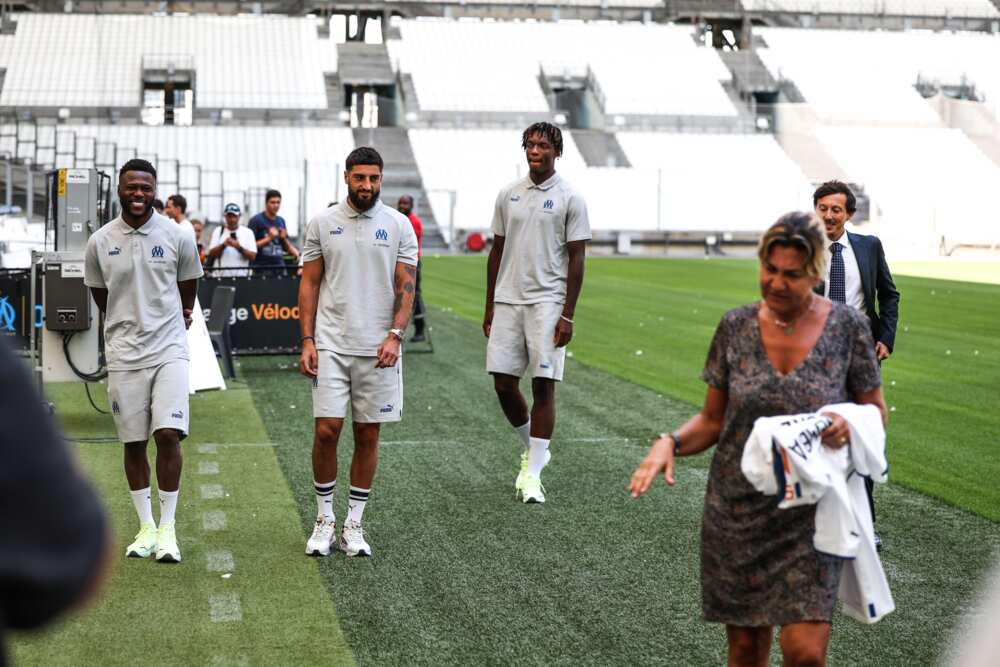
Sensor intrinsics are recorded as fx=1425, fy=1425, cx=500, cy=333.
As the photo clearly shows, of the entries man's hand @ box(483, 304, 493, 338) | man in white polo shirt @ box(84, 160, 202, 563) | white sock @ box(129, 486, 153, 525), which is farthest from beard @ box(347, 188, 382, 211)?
white sock @ box(129, 486, 153, 525)

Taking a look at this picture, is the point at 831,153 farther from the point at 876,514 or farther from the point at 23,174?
the point at 876,514

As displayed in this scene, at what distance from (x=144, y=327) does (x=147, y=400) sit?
368mm

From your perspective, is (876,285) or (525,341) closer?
(876,285)

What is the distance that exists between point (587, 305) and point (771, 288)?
1999cm

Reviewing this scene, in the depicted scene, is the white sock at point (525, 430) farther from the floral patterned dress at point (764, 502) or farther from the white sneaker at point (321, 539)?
the floral patterned dress at point (764, 502)

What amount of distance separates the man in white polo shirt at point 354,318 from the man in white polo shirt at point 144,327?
661mm

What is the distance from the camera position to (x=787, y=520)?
4039mm

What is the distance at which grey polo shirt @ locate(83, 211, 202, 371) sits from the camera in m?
7.04

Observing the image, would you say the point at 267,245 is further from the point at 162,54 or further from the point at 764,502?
the point at 162,54

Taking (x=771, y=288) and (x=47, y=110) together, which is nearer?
(x=771, y=288)

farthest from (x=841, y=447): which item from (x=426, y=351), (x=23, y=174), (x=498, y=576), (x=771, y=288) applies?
(x=23, y=174)

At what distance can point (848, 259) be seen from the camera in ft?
23.0

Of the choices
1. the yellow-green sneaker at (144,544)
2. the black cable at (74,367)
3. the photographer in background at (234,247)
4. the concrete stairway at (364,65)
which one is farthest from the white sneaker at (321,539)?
the concrete stairway at (364,65)

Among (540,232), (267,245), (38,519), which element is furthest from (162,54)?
(38,519)
